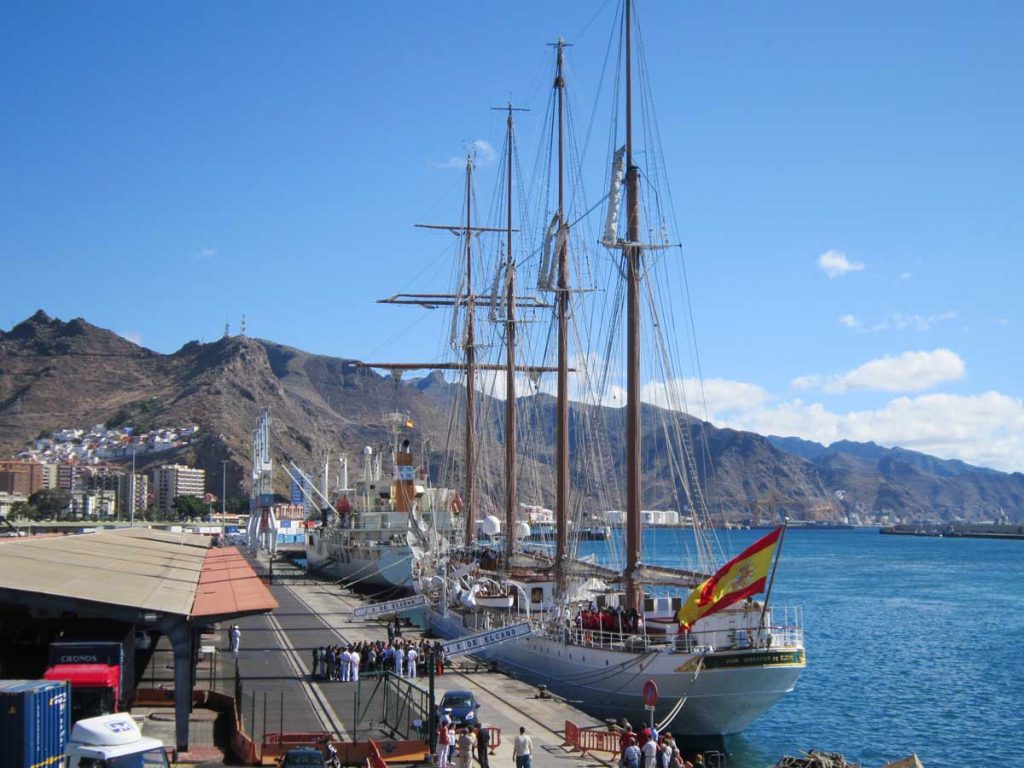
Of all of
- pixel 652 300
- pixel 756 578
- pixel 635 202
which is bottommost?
pixel 756 578

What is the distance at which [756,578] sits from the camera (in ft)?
89.1

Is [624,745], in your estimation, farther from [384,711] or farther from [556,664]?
[556,664]

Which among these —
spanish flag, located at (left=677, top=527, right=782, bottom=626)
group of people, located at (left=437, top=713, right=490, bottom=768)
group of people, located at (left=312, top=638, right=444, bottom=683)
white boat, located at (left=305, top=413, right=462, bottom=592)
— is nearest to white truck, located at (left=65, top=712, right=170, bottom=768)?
group of people, located at (left=437, top=713, right=490, bottom=768)

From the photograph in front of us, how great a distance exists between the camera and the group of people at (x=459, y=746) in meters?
21.5

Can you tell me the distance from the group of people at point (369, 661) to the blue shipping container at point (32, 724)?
48.6 ft

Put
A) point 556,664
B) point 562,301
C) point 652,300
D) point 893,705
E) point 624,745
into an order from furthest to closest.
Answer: point 562,301
point 893,705
point 652,300
point 556,664
point 624,745

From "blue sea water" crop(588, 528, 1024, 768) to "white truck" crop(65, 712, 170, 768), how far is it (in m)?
19.2

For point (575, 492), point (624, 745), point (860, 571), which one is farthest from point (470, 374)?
point (860, 571)

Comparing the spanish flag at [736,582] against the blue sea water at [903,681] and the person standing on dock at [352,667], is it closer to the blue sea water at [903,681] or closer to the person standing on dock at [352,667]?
the blue sea water at [903,681]

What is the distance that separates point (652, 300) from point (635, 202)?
3.47m

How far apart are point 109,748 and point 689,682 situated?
17207 mm

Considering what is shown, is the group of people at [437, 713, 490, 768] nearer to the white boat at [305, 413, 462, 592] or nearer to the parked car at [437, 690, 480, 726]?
the parked car at [437, 690, 480, 726]

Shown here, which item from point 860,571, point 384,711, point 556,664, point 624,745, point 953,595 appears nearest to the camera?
point 624,745

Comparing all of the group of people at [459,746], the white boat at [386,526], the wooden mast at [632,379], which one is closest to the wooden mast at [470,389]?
the white boat at [386,526]
